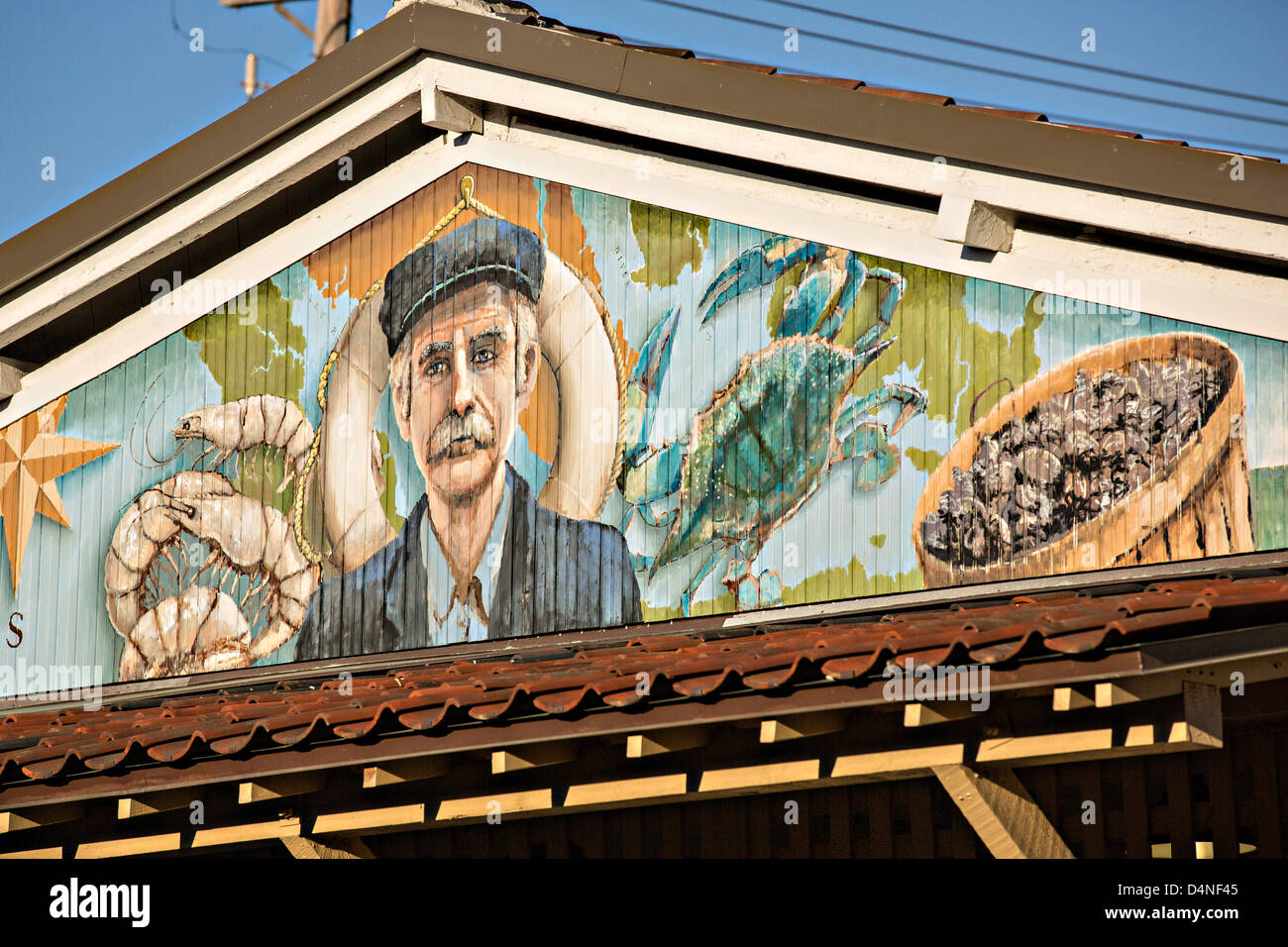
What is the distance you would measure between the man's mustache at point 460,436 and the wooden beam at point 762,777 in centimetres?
341

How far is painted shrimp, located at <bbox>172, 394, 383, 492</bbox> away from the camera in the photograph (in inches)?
389

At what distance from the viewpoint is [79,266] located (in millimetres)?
10180

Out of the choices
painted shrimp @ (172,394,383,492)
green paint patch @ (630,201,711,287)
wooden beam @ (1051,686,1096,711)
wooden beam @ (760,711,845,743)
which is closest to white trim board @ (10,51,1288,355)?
green paint patch @ (630,201,711,287)

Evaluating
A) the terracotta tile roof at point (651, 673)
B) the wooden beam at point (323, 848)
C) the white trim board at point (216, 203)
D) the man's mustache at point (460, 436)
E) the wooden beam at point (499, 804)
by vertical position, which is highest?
the white trim board at point (216, 203)

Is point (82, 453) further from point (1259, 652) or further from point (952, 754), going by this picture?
point (1259, 652)

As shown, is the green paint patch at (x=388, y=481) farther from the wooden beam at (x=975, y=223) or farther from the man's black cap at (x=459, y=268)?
the wooden beam at (x=975, y=223)

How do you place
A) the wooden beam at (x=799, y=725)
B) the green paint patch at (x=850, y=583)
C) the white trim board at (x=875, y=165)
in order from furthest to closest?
the green paint patch at (x=850, y=583) → the white trim board at (x=875, y=165) → the wooden beam at (x=799, y=725)

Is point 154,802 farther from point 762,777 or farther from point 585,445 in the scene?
point 585,445

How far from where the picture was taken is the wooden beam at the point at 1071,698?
18.2ft

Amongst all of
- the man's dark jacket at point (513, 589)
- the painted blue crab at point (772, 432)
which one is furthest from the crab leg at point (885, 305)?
the man's dark jacket at point (513, 589)

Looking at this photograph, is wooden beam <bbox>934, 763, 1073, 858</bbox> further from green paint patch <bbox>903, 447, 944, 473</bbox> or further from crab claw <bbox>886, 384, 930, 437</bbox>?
crab claw <bbox>886, 384, 930, 437</bbox>

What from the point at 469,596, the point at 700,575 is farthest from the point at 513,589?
the point at 700,575
